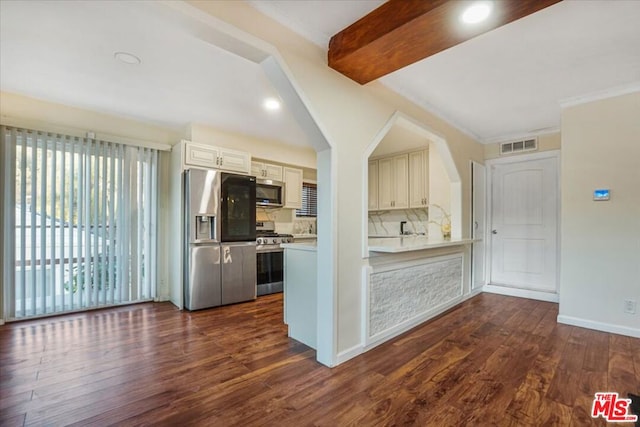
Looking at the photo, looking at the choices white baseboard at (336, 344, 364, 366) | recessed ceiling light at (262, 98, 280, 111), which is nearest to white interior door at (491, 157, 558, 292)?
white baseboard at (336, 344, 364, 366)

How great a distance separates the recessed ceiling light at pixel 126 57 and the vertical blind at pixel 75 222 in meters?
1.78

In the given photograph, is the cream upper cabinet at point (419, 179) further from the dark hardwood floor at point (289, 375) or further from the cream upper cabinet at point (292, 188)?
the dark hardwood floor at point (289, 375)

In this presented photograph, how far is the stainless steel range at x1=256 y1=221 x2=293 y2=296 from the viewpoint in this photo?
4520mm

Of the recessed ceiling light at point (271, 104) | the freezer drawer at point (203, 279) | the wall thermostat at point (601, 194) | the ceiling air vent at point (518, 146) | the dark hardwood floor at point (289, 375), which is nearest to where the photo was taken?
the dark hardwood floor at point (289, 375)

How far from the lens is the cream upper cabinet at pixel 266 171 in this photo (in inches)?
189

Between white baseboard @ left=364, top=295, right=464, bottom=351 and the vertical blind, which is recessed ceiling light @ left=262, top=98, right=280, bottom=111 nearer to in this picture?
the vertical blind

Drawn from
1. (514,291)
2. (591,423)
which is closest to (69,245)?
(591,423)

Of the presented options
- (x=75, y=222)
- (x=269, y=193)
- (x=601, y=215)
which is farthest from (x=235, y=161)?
(x=601, y=215)

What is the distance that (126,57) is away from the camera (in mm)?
2424

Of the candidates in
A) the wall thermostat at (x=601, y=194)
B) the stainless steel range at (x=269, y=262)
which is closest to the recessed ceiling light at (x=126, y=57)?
the stainless steel range at (x=269, y=262)

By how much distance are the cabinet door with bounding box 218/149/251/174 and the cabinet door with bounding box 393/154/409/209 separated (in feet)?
8.87

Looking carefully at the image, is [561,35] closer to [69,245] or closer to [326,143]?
[326,143]

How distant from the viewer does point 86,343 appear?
2.69 meters

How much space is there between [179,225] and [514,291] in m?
5.13
